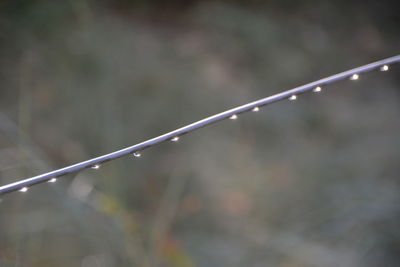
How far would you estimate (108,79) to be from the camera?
1777 millimetres

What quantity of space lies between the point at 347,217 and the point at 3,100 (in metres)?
1.13

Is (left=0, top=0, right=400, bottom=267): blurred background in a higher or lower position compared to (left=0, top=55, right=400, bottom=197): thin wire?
lower

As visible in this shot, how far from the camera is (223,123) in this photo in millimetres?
1951

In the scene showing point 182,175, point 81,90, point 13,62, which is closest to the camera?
point 13,62

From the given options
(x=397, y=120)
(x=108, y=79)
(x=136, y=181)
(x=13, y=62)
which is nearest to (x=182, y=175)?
(x=136, y=181)

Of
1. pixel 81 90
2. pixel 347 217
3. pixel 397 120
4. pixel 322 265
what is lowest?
pixel 322 265

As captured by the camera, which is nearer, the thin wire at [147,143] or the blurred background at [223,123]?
the thin wire at [147,143]

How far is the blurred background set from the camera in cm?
151

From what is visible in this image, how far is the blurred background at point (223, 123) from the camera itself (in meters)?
1.51

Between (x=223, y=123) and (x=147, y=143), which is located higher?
(x=147, y=143)

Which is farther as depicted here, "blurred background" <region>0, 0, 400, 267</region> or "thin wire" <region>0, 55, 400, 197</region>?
"blurred background" <region>0, 0, 400, 267</region>

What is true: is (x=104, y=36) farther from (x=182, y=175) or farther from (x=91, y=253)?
(x=91, y=253)

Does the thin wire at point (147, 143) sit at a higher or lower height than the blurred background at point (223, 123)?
higher

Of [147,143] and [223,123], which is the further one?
[223,123]
